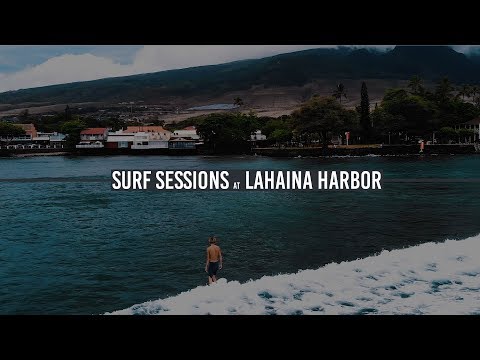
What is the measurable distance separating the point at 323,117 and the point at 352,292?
301 feet

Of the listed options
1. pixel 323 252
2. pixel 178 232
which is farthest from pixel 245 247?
pixel 178 232

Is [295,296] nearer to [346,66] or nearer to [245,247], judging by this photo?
[245,247]

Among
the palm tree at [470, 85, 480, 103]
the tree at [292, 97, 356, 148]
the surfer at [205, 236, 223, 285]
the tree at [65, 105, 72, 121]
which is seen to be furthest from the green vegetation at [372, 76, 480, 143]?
the surfer at [205, 236, 223, 285]

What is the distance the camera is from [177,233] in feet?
101

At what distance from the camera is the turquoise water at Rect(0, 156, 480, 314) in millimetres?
19812

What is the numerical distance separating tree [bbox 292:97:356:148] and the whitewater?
8541cm

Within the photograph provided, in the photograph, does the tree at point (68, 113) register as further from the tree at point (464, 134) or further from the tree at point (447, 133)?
the tree at point (464, 134)

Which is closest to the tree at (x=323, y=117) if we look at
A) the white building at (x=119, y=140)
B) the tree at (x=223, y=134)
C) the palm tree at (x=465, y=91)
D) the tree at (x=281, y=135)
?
the tree at (x=281, y=135)

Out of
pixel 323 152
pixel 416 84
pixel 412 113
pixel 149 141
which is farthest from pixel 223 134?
pixel 416 84

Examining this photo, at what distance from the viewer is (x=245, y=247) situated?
2630cm

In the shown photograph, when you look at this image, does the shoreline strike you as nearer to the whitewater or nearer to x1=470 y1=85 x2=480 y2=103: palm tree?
x1=470 y1=85 x2=480 y2=103: palm tree

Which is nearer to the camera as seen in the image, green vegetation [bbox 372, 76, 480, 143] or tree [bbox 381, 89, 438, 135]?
green vegetation [bbox 372, 76, 480, 143]

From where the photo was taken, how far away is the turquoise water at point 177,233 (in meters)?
19.8
